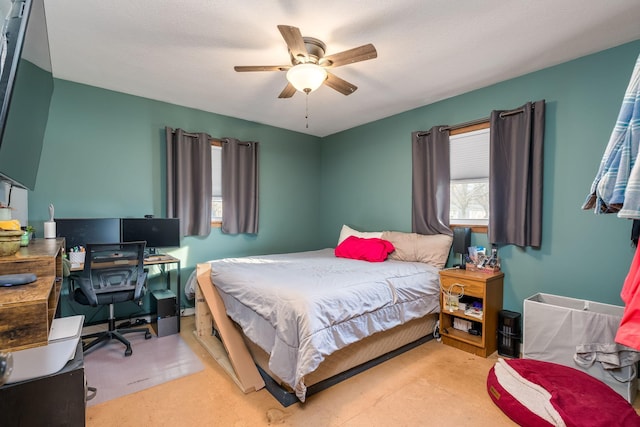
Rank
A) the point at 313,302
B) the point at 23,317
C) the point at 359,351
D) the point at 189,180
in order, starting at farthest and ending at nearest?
1. the point at 189,180
2. the point at 359,351
3. the point at 313,302
4. the point at 23,317

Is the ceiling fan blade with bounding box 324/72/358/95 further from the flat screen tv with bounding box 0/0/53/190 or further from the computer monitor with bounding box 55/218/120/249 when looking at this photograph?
the computer monitor with bounding box 55/218/120/249

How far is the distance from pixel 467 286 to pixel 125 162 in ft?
12.3

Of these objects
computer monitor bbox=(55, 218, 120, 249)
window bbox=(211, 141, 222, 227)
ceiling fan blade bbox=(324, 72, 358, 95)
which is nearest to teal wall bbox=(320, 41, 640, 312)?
ceiling fan blade bbox=(324, 72, 358, 95)

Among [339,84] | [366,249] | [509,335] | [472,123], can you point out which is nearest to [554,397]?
[509,335]

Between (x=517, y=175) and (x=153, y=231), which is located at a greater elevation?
(x=517, y=175)

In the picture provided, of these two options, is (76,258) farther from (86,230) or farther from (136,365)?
(136,365)

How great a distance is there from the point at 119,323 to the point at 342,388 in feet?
8.46

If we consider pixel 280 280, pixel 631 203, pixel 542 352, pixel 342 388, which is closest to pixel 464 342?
pixel 542 352

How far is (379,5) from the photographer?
1.90 meters

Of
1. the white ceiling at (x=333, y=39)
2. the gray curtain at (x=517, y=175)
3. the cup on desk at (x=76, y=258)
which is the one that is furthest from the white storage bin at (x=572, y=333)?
the cup on desk at (x=76, y=258)

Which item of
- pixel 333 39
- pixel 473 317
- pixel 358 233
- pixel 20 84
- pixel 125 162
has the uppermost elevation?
pixel 333 39

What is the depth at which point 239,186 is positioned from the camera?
406 cm

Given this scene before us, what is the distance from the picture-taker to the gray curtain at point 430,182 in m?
3.35

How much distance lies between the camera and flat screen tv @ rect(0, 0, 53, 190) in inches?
36.8
